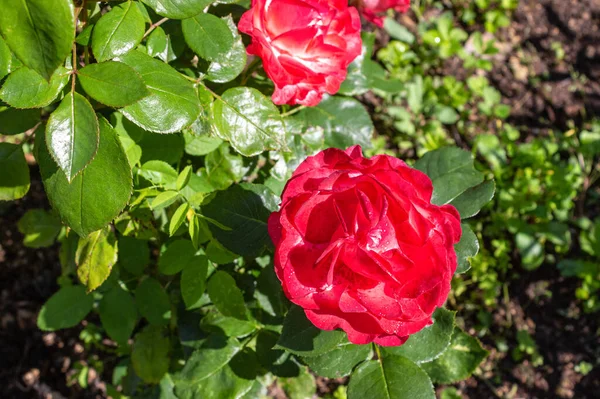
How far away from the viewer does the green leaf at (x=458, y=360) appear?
126cm

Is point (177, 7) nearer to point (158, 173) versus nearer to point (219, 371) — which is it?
point (158, 173)

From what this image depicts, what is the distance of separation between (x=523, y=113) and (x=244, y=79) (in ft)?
7.04

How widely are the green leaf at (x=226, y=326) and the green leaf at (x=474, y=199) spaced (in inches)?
21.6

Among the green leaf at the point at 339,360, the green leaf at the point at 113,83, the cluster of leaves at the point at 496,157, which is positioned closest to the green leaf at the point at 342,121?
the green leaf at the point at 339,360

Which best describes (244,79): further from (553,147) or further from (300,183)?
(553,147)

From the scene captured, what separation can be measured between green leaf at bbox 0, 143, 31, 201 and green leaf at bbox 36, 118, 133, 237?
0.23 meters

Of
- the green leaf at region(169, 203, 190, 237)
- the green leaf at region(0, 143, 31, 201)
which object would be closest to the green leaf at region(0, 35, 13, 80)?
the green leaf at region(0, 143, 31, 201)

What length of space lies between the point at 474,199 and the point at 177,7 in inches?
28.4

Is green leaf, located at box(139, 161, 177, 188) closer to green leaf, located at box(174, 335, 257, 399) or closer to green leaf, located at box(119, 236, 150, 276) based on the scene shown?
green leaf, located at box(119, 236, 150, 276)

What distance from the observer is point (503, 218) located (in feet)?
8.34

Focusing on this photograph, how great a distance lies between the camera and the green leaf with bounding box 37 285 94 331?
56.6 inches

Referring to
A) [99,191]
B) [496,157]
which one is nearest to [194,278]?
[99,191]

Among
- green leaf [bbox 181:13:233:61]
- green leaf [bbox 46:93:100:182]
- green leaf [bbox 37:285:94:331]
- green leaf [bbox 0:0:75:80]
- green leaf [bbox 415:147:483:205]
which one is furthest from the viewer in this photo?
green leaf [bbox 37:285:94:331]

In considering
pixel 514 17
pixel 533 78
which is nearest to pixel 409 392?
pixel 533 78
